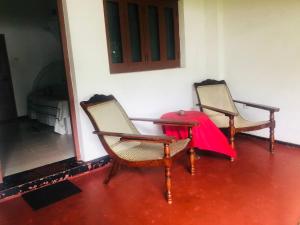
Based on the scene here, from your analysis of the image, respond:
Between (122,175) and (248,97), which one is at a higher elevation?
(248,97)

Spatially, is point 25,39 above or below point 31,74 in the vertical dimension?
above

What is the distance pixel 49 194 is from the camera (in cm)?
258

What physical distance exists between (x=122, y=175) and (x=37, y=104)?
3072 millimetres

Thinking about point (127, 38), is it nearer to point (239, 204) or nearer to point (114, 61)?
point (114, 61)

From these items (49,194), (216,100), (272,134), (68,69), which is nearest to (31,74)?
(68,69)

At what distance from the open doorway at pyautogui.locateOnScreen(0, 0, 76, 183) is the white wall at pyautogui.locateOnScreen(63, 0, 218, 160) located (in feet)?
4.89

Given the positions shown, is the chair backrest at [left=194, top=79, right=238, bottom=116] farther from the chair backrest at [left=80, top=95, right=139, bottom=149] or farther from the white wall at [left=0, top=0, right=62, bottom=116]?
the white wall at [left=0, top=0, right=62, bottom=116]

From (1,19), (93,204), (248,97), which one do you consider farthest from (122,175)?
(1,19)

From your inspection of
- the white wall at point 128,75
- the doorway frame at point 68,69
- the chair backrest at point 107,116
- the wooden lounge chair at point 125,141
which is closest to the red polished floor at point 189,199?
the wooden lounge chair at point 125,141

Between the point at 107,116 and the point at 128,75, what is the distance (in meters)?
0.73

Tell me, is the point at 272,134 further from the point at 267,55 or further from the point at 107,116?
the point at 107,116

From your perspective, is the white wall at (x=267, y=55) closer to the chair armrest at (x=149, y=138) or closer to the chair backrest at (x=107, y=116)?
the chair backrest at (x=107, y=116)

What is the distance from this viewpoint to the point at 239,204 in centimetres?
222

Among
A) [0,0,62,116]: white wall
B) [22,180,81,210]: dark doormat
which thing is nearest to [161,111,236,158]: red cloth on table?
[22,180,81,210]: dark doormat
